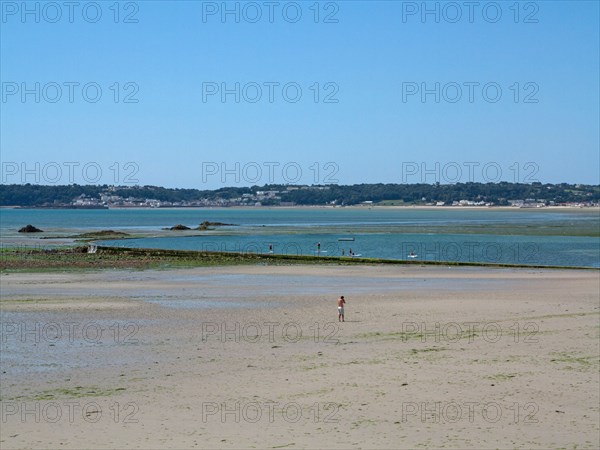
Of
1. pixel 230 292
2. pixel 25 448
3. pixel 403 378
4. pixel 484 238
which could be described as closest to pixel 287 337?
pixel 403 378

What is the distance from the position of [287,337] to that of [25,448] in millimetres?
9846

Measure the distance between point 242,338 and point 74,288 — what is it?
15.3 metres

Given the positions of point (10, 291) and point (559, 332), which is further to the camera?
point (10, 291)

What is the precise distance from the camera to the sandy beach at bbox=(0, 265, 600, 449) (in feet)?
40.7

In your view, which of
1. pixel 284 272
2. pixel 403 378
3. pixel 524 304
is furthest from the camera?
pixel 284 272

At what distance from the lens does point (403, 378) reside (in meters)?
15.7

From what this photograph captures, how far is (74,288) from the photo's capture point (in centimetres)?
3366

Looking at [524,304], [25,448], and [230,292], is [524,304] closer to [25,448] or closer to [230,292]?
[230,292]

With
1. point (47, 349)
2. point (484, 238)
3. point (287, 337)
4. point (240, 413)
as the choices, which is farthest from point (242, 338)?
point (484, 238)

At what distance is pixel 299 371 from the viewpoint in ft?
54.1

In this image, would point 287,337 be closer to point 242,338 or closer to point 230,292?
point 242,338

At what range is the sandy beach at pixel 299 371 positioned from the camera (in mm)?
12406

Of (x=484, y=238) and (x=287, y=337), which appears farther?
(x=484, y=238)

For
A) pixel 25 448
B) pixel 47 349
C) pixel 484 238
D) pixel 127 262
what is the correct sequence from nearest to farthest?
pixel 25 448 → pixel 47 349 → pixel 127 262 → pixel 484 238
